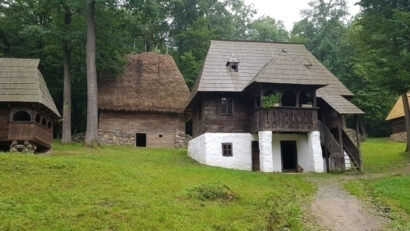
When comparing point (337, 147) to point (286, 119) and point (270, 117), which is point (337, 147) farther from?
point (270, 117)

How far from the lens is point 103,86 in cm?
3198

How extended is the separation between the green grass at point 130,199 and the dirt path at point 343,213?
2.15ft

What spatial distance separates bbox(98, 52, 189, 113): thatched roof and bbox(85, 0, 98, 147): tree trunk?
367 cm

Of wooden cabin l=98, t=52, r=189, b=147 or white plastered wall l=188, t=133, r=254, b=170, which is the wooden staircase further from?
wooden cabin l=98, t=52, r=189, b=147

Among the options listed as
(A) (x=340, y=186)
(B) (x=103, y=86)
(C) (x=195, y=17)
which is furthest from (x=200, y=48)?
(A) (x=340, y=186)

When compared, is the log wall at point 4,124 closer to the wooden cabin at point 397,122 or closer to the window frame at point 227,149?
the window frame at point 227,149

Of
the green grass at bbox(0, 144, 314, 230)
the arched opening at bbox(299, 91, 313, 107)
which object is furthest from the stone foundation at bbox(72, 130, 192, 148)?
the green grass at bbox(0, 144, 314, 230)

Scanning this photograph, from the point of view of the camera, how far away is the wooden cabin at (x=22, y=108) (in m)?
20.2

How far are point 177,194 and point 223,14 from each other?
121ft

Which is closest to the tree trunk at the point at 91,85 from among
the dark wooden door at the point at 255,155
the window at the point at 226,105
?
the window at the point at 226,105

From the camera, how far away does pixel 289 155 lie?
24469 mm

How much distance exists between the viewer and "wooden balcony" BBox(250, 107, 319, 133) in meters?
22.0

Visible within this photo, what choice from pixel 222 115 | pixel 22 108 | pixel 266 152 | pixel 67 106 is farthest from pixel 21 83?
pixel 266 152

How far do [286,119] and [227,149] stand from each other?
3.72 m
